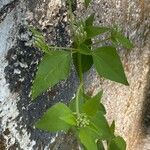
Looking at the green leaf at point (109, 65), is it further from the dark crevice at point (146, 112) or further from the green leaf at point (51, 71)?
the dark crevice at point (146, 112)

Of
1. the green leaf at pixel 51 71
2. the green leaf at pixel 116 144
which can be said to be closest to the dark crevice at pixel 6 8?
the green leaf at pixel 51 71

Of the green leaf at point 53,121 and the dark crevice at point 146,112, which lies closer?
the green leaf at point 53,121

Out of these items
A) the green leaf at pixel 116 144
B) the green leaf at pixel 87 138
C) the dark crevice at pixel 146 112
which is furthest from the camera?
the dark crevice at pixel 146 112

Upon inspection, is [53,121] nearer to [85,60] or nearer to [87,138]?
[87,138]

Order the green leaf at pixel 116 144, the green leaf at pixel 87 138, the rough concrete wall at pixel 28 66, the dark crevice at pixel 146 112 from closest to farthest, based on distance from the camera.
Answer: the green leaf at pixel 87 138, the rough concrete wall at pixel 28 66, the green leaf at pixel 116 144, the dark crevice at pixel 146 112

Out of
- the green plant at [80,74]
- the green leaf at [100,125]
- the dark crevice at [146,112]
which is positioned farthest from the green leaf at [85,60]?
the dark crevice at [146,112]

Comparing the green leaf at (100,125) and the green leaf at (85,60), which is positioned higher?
the green leaf at (85,60)

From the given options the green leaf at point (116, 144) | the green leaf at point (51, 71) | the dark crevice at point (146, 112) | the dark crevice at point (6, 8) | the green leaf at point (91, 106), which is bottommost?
the dark crevice at point (146, 112)

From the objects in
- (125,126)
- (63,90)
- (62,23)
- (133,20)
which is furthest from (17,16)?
(125,126)

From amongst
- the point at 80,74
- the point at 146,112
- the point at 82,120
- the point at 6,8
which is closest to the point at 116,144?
the point at 80,74

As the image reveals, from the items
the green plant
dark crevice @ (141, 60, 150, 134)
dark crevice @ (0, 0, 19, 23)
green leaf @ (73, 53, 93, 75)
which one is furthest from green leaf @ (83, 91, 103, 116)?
dark crevice @ (141, 60, 150, 134)

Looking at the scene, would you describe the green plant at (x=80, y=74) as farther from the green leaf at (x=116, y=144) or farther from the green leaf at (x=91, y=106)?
the green leaf at (x=116, y=144)
